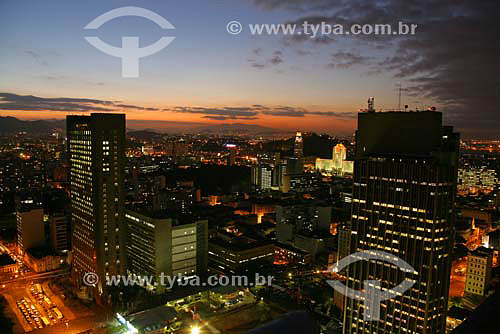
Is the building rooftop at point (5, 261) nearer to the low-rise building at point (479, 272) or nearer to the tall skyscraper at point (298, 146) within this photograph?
the low-rise building at point (479, 272)

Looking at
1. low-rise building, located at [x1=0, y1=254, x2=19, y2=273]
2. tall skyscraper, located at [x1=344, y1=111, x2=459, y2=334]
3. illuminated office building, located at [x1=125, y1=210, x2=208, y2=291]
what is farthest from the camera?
low-rise building, located at [x1=0, y1=254, x2=19, y2=273]

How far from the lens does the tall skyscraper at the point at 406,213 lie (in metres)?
9.31

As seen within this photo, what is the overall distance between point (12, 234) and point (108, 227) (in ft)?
40.4

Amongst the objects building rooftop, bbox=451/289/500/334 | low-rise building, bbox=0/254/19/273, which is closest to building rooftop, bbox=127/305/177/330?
low-rise building, bbox=0/254/19/273

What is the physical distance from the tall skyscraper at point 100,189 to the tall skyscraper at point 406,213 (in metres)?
9.12

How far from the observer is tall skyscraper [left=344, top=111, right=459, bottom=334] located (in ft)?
30.6

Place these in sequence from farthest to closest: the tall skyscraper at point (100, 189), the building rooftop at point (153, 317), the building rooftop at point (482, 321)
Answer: the tall skyscraper at point (100, 189) → the building rooftop at point (153, 317) → the building rooftop at point (482, 321)

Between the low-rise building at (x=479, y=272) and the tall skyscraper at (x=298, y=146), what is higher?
the tall skyscraper at (x=298, y=146)

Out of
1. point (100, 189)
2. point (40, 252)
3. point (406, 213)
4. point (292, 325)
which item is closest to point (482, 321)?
point (292, 325)

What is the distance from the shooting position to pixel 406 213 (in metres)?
9.70

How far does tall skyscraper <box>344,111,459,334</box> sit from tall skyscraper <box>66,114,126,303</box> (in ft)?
29.9

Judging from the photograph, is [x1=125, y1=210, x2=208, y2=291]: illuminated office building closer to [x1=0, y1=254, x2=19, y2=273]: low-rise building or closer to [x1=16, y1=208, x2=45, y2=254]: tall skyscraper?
[x1=0, y1=254, x2=19, y2=273]: low-rise building

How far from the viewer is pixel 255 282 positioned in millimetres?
14750

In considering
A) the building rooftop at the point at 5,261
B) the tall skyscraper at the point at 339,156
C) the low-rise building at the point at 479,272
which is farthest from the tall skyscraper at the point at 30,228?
the tall skyscraper at the point at 339,156
